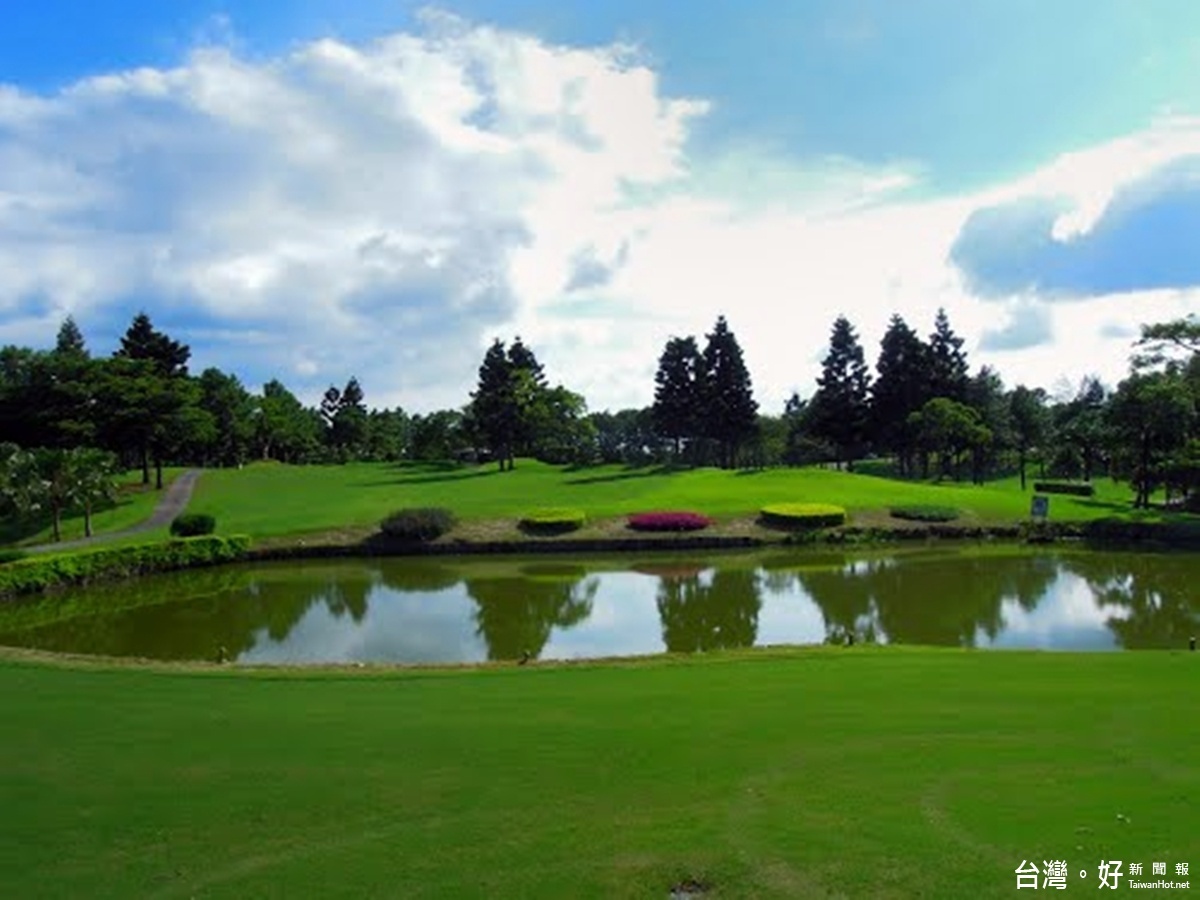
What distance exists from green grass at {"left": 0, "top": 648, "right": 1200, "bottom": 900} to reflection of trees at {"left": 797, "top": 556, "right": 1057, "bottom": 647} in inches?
348

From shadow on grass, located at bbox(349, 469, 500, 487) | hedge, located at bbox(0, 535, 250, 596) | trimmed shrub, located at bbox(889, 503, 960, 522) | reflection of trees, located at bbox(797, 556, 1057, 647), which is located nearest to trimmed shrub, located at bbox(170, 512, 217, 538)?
hedge, located at bbox(0, 535, 250, 596)

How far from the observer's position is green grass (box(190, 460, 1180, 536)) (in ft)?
142

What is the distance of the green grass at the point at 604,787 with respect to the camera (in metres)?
6.34

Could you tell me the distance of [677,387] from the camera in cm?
6631

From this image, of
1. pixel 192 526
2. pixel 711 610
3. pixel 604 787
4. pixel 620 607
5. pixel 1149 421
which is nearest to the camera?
pixel 604 787

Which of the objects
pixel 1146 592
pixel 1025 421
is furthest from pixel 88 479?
pixel 1025 421

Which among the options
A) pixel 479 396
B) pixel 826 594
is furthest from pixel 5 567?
pixel 479 396

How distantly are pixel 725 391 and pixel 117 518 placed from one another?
37.3m

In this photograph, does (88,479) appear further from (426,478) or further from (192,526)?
(426,478)

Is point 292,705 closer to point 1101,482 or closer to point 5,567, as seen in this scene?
point 5,567

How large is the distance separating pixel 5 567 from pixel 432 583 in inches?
525

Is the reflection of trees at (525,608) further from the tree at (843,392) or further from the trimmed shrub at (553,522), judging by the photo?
the tree at (843,392)

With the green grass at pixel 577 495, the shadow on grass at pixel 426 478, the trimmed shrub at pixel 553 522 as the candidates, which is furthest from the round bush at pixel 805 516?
the shadow on grass at pixel 426 478

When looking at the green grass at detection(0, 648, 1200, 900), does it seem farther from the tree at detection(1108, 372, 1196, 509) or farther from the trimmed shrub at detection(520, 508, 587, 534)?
the tree at detection(1108, 372, 1196, 509)
